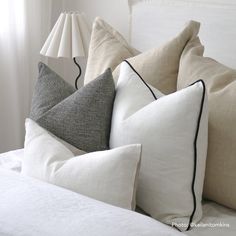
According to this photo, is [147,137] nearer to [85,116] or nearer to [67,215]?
[85,116]

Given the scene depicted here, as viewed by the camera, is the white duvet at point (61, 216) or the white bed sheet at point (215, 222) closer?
the white duvet at point (61, 216)

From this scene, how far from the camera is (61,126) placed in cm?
132

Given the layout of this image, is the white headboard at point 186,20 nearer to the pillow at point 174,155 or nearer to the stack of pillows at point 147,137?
the stack of pillows at point 147,137

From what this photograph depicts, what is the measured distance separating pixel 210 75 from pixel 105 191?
1.65 ft

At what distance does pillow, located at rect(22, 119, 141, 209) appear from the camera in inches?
43.1

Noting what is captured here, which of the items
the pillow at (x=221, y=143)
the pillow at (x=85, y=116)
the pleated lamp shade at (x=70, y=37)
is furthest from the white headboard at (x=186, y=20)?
the pillow at (x=85, y=116)

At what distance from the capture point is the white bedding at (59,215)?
934 millimetres

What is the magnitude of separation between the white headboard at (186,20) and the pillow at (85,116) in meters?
0.65

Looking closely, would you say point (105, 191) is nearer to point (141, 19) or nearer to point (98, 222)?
point (98, 222)

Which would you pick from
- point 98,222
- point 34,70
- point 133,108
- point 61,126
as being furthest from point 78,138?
point 34,70

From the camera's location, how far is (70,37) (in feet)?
6.79

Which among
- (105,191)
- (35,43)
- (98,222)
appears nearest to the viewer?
(98,222)

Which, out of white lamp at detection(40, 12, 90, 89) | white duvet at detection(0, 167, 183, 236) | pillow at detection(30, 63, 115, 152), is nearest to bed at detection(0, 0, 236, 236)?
white duvet at detection(0, 167, 183, 236)

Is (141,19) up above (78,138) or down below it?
above
